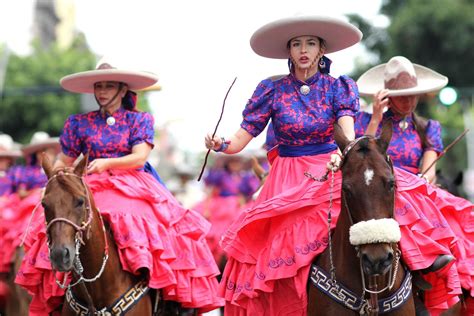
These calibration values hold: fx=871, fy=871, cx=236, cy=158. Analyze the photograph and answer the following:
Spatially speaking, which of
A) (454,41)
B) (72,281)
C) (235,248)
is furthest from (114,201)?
(454,41)

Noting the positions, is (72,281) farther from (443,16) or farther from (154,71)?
(443,16)

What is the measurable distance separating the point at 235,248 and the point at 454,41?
107 ft

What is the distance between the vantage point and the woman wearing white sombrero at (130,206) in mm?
8156

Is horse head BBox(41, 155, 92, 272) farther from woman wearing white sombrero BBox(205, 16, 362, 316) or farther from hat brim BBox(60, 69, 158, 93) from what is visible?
hat brim BBox(60, 69, 158, 93)

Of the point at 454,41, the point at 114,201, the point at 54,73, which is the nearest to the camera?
the point at 114,201

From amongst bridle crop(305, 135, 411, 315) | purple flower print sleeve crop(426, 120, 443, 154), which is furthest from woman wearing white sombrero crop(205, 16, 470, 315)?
purple flower print sleeve crop(426, 120, 443, 154)

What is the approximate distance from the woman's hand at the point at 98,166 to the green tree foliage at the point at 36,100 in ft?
120

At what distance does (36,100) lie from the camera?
46.9 metres

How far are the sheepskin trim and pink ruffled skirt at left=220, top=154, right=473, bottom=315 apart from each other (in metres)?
0.93

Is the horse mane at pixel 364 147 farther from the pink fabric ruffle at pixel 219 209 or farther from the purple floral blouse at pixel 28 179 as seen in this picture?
the pink fabric ruffle at pixel 219 209

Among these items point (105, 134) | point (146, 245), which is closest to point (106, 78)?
point (105, 134)

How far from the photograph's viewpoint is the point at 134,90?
9344mm

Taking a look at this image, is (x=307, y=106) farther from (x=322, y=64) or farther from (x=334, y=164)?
(x=334, y=164)

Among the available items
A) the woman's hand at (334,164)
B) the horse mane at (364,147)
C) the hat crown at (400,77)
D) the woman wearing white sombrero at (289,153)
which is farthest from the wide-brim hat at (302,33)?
the horse mane at (364,147)
